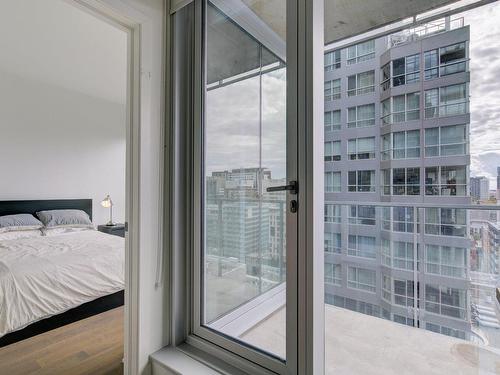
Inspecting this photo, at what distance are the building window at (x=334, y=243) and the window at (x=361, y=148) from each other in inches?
15.7

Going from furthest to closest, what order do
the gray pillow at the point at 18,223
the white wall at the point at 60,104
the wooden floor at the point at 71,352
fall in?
the gray pillow at the point at 18,223 < the white wall at the point at 60,104 < the wooden floor at the point at 71,352

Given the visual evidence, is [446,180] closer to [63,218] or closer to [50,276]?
[50,276]

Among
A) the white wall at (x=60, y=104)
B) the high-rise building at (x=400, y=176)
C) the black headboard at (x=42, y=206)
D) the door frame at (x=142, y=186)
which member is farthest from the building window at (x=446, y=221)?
the black headboard at (x=42, y=206)

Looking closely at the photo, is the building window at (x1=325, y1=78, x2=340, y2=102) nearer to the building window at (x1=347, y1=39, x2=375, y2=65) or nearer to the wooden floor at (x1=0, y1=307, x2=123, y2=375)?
the building window at (x1=347, y1=39, x2=375, y2=65)

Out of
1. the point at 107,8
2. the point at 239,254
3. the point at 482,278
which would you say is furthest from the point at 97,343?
the point at 482,278

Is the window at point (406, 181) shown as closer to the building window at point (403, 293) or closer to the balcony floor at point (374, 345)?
the building window at point (403, 293)

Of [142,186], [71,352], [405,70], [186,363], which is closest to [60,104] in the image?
[71,352]

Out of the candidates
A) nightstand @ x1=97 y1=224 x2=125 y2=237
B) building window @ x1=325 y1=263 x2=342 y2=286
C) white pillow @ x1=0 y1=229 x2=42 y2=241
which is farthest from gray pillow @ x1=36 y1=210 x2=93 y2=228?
building window @ x1=325 y1=263 x2=342 y2=286

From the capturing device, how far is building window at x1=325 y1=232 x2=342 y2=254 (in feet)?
4.69

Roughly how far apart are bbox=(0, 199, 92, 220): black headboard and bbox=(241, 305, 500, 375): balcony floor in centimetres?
403

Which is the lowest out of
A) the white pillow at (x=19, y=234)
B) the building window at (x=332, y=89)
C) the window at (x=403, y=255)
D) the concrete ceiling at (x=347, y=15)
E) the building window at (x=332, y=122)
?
the white pillow at (x=19, y=234)

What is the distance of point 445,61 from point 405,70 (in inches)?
5.9

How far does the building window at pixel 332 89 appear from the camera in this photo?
1399mm

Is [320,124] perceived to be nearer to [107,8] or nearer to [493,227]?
[493,227]
